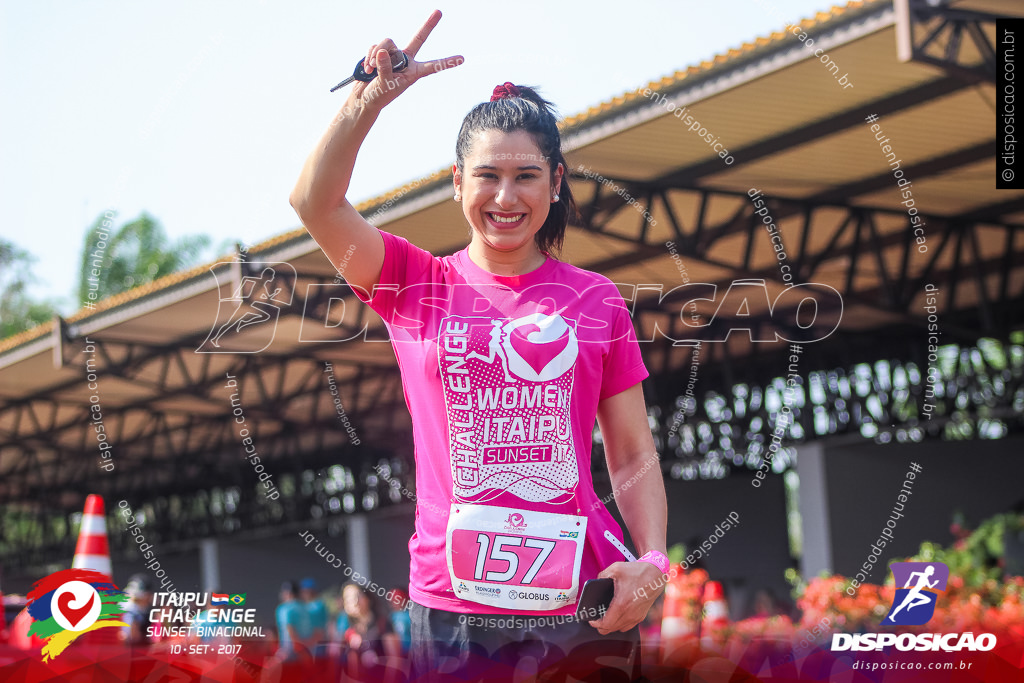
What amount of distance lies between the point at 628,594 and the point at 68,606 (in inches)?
75.7

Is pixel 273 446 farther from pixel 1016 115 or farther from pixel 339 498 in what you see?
pixel 1016 115

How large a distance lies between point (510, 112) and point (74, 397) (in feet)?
Result: 39.6

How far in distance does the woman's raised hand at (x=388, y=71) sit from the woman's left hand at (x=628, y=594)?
0.72 m

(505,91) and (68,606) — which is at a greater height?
(505,91)

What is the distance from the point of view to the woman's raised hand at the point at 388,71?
135 centimetres

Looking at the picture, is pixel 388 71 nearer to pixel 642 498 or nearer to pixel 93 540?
pixel 642 498

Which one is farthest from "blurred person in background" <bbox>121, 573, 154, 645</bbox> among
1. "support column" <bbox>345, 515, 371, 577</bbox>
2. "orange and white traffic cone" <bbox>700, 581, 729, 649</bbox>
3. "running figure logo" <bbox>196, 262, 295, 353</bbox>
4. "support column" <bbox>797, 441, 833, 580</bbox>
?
"support column" <bbox>345, 515, 371, 577</bbox>

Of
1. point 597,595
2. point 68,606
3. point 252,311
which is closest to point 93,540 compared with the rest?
point 68,606

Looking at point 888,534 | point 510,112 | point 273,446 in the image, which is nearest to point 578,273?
point 510,112

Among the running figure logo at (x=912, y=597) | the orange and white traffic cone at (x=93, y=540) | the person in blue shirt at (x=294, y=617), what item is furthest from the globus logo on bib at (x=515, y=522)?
the person in blue shirt at (x=294, y=617)

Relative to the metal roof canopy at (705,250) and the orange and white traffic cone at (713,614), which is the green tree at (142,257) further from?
the orange and white traffic cone at (713,614)

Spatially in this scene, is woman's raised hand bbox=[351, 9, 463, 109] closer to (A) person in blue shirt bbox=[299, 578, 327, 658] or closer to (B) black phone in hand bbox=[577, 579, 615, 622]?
(B) black phone in hand bbox=[577, 579, 615, 622]

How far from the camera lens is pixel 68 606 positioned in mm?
2703

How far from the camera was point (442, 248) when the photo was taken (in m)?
7.80
